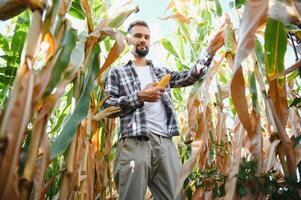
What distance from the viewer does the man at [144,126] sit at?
4.79 ft

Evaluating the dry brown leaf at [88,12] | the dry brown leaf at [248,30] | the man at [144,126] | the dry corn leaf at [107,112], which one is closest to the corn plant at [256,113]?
the dry brown leaf at [248,30]

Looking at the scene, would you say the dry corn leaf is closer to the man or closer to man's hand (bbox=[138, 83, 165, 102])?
the man

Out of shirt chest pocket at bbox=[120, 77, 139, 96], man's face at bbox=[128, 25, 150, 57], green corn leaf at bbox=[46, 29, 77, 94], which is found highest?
man's face at bbox=[128, 25, 150, 57]

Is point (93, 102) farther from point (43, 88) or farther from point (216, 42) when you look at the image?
point (43, 88)

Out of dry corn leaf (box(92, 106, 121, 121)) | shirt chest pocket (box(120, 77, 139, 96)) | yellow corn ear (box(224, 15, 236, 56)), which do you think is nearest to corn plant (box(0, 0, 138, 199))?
dry corn leaf (box(92, 106, 121, 121))

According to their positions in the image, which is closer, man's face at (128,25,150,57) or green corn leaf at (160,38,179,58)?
man's face at (128,25,150,57)

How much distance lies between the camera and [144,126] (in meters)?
1.54

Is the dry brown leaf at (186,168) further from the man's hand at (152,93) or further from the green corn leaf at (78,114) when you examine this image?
the green corn leaf at (78,114)

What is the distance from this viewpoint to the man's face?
1.75m

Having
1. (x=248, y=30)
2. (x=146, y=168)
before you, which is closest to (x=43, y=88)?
(x=248, y=30)

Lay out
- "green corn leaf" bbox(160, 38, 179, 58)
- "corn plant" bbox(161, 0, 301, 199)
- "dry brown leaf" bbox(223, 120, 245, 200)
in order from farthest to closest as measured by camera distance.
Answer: "green corn leaf" bbox(160, 38, 179, 58) → "dry brown leaf" bbox(223, 120, 245, 200) → "corn plant" bbox(161, 0, 301, 199)

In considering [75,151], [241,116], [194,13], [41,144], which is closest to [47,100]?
[41,144]

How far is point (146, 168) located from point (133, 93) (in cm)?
30

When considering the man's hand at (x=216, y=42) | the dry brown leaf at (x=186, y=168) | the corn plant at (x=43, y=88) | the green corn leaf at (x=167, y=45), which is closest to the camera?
the corn plant at (x=43, y=88)
